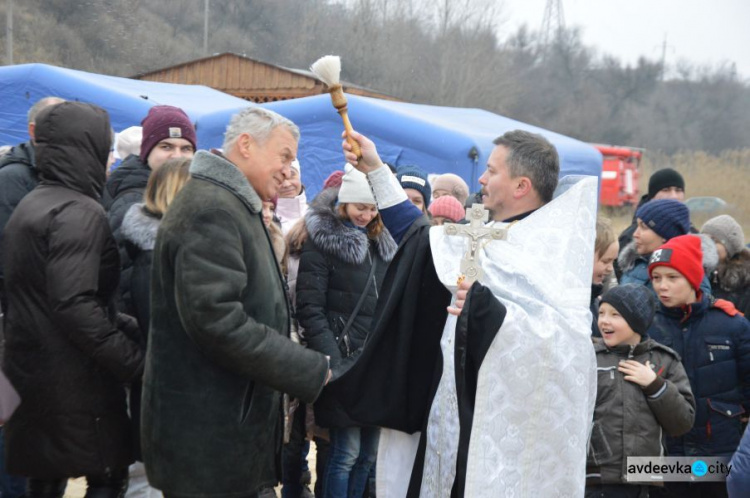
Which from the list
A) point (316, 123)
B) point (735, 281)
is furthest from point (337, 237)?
point (316, 123)

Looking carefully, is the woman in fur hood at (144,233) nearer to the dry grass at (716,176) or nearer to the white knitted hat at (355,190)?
the white knitted hat at (355,190)

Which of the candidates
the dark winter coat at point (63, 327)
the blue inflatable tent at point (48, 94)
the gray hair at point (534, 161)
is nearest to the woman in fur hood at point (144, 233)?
the dark winter coat at point (63, 327)

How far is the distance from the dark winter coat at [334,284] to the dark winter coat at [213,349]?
1.26 metres

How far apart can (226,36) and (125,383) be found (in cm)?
3593

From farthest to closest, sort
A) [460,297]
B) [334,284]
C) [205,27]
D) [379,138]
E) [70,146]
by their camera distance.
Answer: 1. [205,27]
2. [379,138]
3. [334,284]
4. [70,146]
5. [460,297]

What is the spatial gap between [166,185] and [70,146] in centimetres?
40

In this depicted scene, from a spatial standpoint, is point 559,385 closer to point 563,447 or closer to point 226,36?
point 563,447

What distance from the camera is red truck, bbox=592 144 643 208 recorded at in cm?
2966

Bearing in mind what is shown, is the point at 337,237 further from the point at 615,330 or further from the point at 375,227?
the point at 615,330

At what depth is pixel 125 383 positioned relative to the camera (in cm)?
334

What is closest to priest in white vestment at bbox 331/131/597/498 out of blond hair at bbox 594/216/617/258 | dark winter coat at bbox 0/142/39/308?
blond hair at bbox 594/216/617/258

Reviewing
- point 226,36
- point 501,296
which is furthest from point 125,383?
point 226,36

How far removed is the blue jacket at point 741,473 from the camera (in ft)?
8.63

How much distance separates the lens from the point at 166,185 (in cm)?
348
